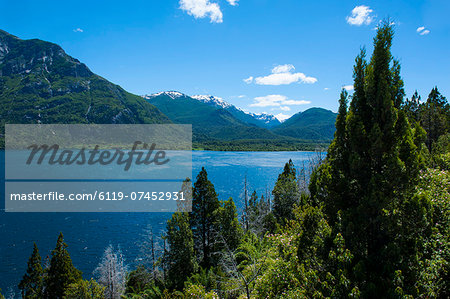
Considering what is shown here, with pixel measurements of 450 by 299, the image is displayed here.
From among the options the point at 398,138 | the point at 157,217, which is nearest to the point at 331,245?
the point at 398,138

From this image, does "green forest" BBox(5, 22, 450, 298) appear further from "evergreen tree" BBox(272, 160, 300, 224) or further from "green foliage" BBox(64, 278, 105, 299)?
"evergreen tree" BBox(272, 160, 300, 224)

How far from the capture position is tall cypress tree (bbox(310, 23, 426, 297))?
815 cm

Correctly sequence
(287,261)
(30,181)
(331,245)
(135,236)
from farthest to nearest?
(30,181)
(135,236)
(287,261)
(331,245)

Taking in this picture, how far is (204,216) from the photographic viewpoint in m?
32.0

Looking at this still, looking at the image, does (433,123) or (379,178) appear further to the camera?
(433,123)

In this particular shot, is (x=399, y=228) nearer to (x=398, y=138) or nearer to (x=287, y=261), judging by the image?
(x=398, y=138)

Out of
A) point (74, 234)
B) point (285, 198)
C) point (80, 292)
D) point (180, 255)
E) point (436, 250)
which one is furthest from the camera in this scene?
point (74, 234)

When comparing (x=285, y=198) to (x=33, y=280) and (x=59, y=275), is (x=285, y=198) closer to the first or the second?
(x=59, y=275)

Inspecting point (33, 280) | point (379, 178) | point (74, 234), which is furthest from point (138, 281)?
point (379, 178)

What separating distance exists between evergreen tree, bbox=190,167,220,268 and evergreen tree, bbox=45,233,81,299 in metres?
13.7

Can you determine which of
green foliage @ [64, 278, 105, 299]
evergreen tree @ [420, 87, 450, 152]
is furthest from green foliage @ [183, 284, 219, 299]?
evergreen tree @ [420, 87, 450, 152]

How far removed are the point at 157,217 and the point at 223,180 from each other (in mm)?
37513

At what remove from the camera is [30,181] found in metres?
90.2

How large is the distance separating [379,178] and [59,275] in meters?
30.0
